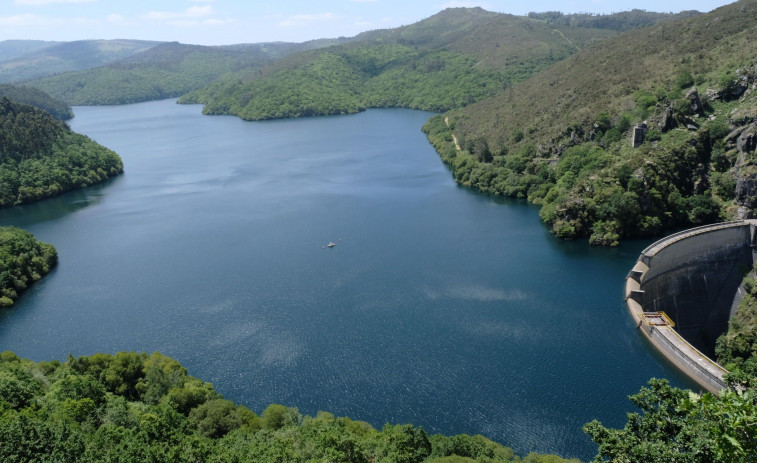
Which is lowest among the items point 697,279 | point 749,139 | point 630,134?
point 697,279

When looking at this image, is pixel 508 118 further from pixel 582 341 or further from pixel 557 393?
pixel 557 393

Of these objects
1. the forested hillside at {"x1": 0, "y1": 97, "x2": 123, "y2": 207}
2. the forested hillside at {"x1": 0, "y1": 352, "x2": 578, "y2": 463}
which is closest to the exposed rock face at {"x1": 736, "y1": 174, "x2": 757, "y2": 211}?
the forested hillside at {"x1": 0, "y1": 352, "x2": 578, "y2": 463}

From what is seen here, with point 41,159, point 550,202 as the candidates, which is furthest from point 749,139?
point 41,159

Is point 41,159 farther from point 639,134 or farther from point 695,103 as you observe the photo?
point 695,103

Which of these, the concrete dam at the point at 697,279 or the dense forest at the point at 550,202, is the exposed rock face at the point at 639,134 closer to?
the dense forest at the point at 550,202

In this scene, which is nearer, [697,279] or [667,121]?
[697,279]

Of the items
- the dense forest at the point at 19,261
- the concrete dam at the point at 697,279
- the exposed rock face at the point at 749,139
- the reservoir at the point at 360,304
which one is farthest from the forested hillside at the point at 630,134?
the dense forest at the point at 19,261
